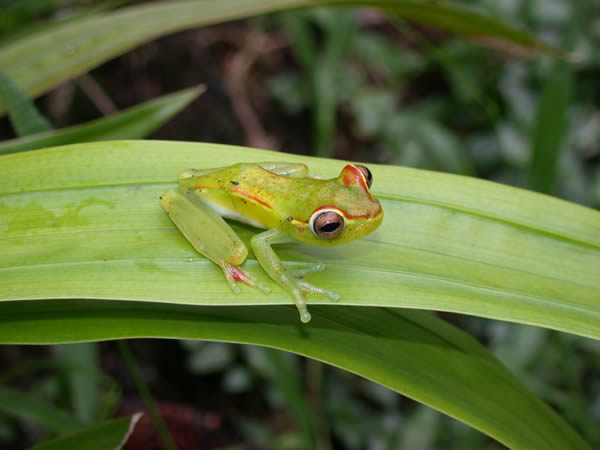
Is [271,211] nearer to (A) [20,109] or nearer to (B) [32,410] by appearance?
(A) [20,109]

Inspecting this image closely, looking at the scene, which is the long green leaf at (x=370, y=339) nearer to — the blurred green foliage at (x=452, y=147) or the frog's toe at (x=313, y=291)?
the frog's toe at (x=313, y=291)

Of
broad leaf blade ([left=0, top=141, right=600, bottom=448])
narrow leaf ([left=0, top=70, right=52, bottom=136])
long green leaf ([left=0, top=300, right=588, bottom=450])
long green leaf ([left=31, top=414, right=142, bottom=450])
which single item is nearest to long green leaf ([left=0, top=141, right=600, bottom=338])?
broad leaf blade ([left=0, top=141, right=600, bottom=448])

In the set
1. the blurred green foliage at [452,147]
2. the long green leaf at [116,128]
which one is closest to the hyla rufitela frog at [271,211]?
the long green leaf at [116,128]

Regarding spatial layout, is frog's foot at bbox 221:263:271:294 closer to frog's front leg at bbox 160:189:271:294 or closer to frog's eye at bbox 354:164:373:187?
frog's front leg at bbox 160:189:271:294

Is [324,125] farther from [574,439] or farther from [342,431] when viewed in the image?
[574,439]

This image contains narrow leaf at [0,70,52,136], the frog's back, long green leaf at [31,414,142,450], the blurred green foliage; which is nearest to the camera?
long green leaf at [31,414,142,450]

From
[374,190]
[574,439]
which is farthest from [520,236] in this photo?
[574,439]

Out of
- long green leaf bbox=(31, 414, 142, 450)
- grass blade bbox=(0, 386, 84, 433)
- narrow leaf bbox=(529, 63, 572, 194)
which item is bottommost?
long green leaf bbox=(31, 414, 142, 450)
